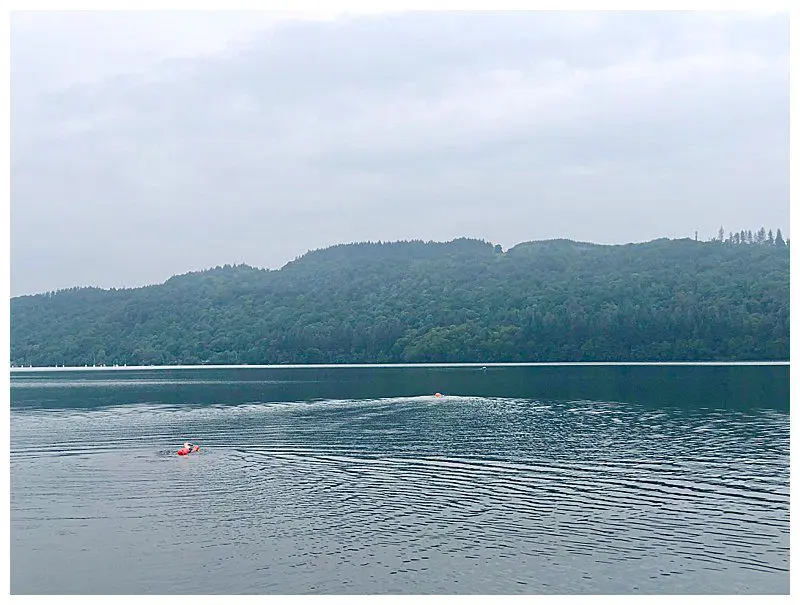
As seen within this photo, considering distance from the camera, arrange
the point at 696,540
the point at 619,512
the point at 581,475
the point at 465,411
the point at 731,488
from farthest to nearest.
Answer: the point at 465,411 < the point at 581,475 < the point at 731,488 < the point at 619,512 < the point at 696,540

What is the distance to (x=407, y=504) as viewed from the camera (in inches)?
1583

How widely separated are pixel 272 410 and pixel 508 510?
57.5 metres

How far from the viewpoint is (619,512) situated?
124 feet

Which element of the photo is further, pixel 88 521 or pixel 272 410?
pixel 272 410

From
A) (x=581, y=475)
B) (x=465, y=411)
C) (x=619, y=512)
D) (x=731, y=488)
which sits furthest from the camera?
(x=465, y=411)

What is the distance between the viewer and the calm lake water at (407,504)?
29.5 m

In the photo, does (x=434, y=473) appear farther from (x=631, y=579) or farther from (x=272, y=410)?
(x=272, y=410)

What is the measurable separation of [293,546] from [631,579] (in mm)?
12149

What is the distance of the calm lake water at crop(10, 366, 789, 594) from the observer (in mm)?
29469

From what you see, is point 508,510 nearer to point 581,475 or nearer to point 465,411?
point 581,475
